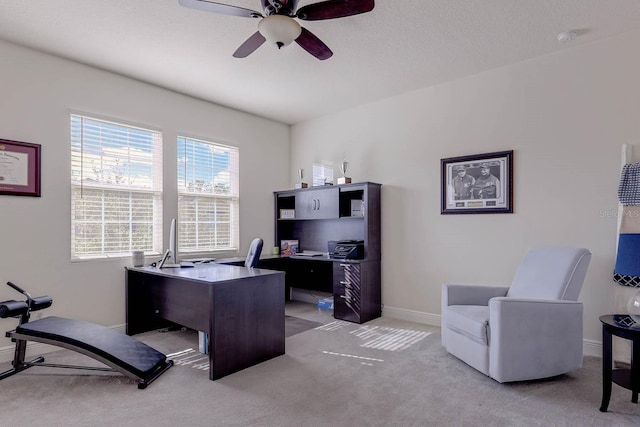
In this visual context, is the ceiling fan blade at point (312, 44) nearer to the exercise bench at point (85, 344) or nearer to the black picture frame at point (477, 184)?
the black picture frame at point (477, 184)

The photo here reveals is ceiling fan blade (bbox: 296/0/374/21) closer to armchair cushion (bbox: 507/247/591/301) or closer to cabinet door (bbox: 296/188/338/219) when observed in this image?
armchair cushion (bbox: 507/247/591/301)

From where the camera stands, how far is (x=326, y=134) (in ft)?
17.7

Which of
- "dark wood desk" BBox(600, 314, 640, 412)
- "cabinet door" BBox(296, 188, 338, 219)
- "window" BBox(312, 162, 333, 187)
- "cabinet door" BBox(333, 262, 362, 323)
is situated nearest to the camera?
"dark wood desk" BBox(600, 314, 640, 412)

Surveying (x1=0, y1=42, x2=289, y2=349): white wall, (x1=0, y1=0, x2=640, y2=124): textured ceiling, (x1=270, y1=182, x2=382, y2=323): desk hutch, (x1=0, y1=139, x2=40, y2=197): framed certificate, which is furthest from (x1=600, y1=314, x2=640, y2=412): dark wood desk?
(x1=0, y1=139, x2=40, y2=197): framed certificate

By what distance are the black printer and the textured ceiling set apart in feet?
6.21

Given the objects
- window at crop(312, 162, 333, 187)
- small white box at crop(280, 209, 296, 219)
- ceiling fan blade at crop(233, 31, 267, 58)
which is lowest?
small white box at crop(280, 209, 296, 219)

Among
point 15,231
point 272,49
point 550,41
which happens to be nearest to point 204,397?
point 15,231

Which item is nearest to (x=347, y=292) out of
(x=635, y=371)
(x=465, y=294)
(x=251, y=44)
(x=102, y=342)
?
(x=465, y=294)

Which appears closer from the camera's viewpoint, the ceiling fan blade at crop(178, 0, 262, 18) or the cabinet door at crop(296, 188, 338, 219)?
the ceiling fan blade at crop(178, 0, 262, 18)

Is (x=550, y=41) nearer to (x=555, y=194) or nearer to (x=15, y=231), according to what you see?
(x=555, y=194)

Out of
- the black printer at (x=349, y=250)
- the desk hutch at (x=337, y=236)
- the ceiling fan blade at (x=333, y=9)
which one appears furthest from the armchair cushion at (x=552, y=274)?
the ceiling fan blade at (x=333, y=9)

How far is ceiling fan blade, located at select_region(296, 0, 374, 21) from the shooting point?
2.20 metres

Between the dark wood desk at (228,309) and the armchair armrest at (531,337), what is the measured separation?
175cm

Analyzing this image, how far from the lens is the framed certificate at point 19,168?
10.4 ft
